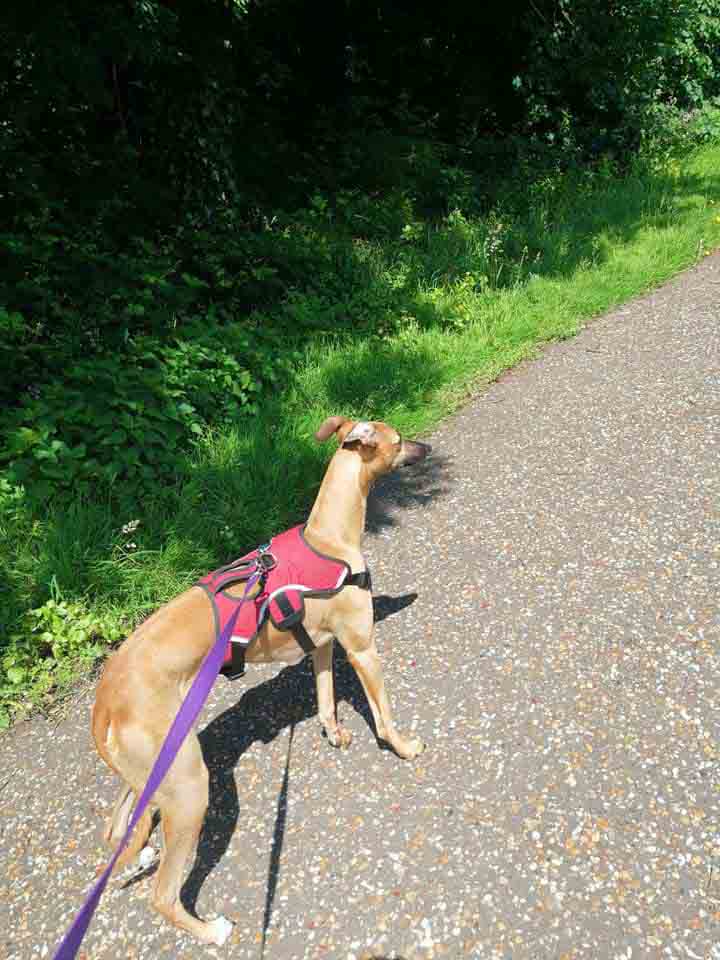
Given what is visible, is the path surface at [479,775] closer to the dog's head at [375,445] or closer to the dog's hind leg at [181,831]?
the dog's hind leg at [181,831]

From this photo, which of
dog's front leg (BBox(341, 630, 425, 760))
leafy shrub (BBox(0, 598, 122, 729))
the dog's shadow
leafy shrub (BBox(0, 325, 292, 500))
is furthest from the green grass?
dog's front leg (BBox(341, 630, 425, 760))

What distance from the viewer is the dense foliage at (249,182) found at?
4906 millimetres

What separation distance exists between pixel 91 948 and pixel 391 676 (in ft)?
5.37

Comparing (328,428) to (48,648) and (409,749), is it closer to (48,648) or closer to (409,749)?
(409,749)

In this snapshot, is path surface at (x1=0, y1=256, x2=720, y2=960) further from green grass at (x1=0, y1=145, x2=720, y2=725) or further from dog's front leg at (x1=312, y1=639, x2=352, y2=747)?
green grass at (x1=0, y1=145, x2=720, y2=725)

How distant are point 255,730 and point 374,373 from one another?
3.62 m

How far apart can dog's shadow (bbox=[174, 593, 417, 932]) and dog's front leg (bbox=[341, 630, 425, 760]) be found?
0.25 meters

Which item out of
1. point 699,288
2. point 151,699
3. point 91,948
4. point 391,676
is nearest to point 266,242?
point 699,288

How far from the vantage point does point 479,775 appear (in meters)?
2.81

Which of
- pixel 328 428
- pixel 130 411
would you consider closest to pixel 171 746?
pixel 328 428

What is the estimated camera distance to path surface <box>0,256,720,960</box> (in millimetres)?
2350

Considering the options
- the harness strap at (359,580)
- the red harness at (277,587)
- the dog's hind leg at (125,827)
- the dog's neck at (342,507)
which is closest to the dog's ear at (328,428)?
the dog's neck at (342,507)

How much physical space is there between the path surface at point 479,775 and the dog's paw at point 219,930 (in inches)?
1.3

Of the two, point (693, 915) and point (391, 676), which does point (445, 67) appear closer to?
point (391, 676)
